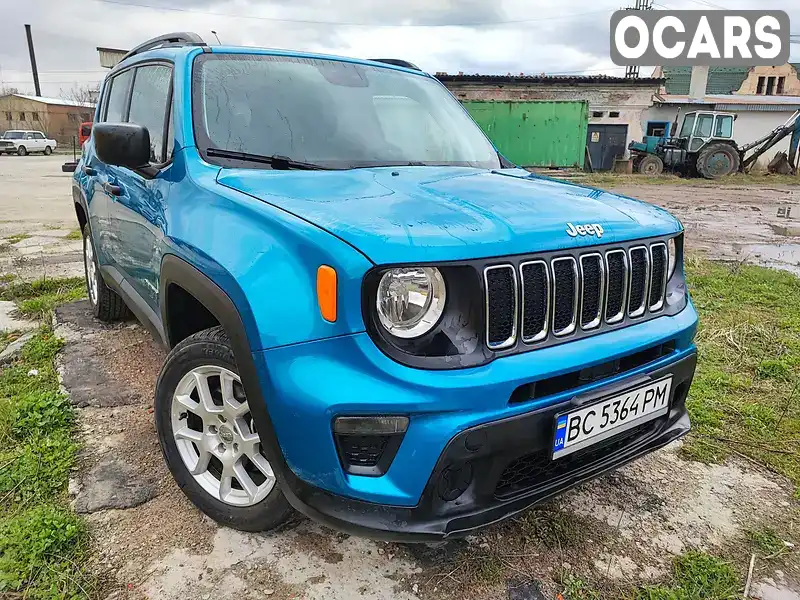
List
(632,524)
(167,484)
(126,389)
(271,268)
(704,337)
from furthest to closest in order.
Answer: (704,337)
(126,389)
(167,484)
(632,524)
(271,268)

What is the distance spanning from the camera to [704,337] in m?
4.40

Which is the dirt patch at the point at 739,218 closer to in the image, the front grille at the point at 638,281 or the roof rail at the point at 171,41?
the front grille at the point at 638,281

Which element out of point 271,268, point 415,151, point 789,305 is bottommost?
point 789,305

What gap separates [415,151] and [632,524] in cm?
190

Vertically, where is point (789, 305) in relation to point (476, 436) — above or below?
below

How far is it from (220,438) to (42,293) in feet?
13.6

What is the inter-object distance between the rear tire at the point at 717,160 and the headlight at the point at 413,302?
22.6 meters

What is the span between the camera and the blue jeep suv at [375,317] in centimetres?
164

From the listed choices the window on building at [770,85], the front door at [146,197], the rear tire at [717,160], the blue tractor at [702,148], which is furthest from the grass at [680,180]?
the window on building at [770,85]

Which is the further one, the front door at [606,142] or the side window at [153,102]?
the front door at [606,142]

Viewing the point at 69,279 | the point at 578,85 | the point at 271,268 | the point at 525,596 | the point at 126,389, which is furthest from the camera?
the point at 578,85

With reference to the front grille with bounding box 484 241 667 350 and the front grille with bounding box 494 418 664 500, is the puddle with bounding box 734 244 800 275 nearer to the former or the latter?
the front grille with bounding box 484 241 667 350

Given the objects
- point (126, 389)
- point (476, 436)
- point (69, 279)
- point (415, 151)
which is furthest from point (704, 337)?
point (69, 279)

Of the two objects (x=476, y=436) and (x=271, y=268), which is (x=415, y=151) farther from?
(x=476, y=436)
